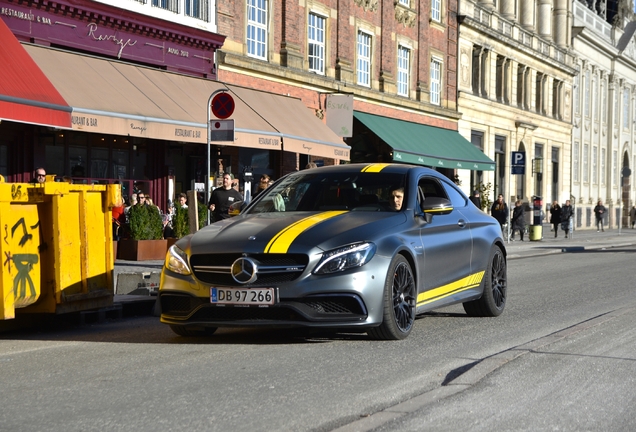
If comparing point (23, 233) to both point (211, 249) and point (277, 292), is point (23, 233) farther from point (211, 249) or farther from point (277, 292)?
point (277, 292)

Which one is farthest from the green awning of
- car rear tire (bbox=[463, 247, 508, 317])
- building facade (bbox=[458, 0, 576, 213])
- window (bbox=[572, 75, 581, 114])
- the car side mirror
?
the car side mirror

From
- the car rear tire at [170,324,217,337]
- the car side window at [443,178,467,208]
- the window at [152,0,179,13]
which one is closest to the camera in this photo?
the car rear tire at [170,324,217,337]

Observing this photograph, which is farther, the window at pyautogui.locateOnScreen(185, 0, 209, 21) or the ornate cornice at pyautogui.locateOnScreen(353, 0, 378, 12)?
the ornate cornice at pyautogui.locateOnScreen(353, 0, 378, 12)

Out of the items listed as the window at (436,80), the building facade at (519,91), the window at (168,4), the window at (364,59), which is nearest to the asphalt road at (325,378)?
the window at (168,4)

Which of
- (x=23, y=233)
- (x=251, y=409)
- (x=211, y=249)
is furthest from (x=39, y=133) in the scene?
(x=251, y=409)

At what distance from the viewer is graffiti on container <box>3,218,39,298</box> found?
30.3 ft

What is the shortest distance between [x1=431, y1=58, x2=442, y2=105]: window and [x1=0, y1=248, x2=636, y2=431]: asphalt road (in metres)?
30.8

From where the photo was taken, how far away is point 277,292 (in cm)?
838

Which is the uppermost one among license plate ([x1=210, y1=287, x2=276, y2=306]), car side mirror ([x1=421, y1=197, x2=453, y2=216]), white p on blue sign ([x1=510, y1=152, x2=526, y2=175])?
white p on blue sign ([x1=510, y1=152, x2=526, y2=175])

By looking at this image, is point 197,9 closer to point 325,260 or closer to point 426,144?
point 426,144

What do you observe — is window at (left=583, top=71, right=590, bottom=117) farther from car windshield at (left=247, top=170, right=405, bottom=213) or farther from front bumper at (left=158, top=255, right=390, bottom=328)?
front bumper at (left=158, top=255, right=390, bottom=328)

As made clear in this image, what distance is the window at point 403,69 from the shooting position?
125ft

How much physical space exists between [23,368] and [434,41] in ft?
114

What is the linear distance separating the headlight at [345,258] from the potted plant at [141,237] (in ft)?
38.1
